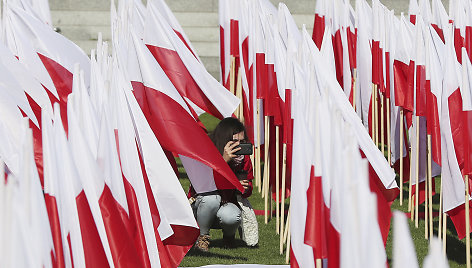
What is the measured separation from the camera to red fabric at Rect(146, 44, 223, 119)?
8.34 metres

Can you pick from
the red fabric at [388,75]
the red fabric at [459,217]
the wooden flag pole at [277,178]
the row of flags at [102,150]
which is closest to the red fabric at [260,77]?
the wooden flag pole at [277,178]

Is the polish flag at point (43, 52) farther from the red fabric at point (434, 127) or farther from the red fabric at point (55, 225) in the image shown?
the red fabric at point (55, 225)

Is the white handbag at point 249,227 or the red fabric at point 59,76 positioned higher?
the red fabric at point 59,76

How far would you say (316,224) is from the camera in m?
5.08

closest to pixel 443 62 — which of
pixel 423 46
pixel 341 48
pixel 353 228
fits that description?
pixel 423 46

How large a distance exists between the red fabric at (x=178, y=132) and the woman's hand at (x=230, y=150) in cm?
57

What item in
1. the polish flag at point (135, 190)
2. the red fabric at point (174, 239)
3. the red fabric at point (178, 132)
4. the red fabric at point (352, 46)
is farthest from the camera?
the red fabric at point (352, 46)

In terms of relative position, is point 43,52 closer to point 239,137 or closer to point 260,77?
point 239,137

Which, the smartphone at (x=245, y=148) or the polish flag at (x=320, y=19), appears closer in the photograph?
the smartphone at (x=245, y=148)

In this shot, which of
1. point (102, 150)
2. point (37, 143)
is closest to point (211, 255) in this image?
point (37, 143)

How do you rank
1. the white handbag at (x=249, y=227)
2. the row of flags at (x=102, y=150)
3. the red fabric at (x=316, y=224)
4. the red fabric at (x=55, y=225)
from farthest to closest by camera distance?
1. the white handbag at (x=249, y=227)
2. the red fabric at (x=55, y=225)
3. the red fabric at (x=316, y=224)
4. the row of flags at (x=102, y=150)

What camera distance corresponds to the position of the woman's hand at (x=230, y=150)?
312 inches

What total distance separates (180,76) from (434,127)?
2.02m

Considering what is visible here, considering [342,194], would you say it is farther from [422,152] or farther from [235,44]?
[235,44]
